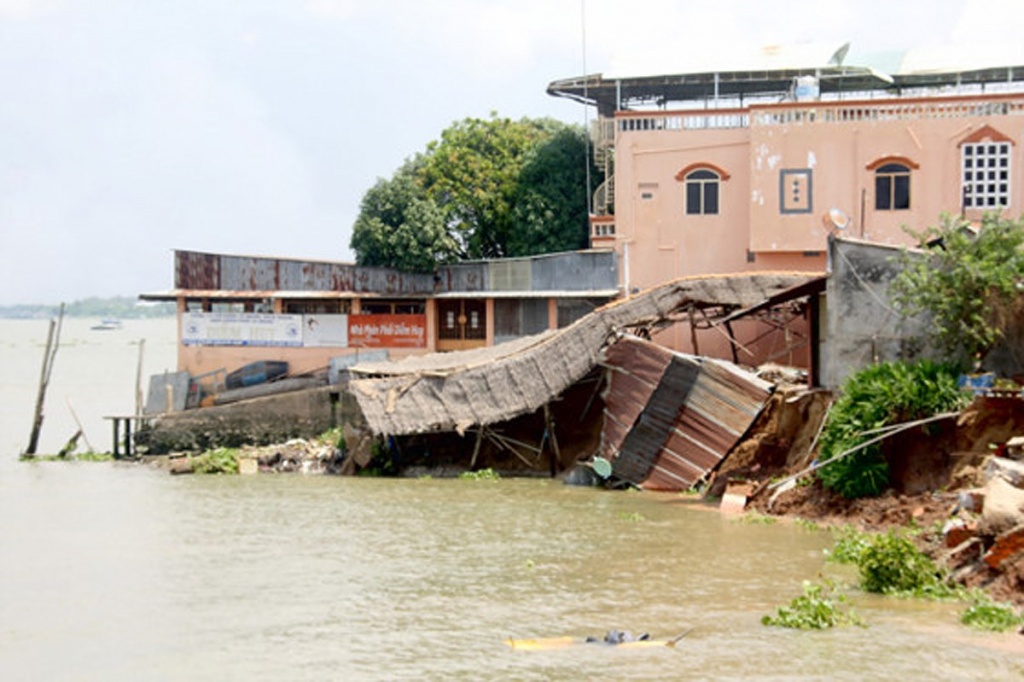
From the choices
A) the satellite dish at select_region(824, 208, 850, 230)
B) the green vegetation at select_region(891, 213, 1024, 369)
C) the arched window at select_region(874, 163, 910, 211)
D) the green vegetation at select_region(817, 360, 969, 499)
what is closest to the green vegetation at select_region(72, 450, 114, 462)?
the green vegetation at select_region(817, 360, 969, 499)

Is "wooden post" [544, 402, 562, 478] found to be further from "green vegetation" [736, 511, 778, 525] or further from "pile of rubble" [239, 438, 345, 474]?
"green vegetation" [736, 511, 778, 525]

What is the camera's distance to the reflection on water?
39.1 feet

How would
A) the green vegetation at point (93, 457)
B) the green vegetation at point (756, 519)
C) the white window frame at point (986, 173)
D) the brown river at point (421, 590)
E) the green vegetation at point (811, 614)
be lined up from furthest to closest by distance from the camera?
the white window frame at point (986, 173)
the green vegetation at point (93, 457)
the green vegetation at point (756, 519)
the green vegetation at point (811, 614)
the brown river at point (421, 590)

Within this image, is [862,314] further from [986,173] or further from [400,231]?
[400,231]

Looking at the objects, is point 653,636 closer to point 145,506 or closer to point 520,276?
point 145,506

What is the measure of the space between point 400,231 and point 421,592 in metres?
17.8

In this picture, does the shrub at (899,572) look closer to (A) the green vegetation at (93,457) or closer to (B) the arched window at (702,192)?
(B) the arched window at (702,192)

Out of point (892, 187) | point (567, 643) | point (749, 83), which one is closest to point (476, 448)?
point (567, 643)

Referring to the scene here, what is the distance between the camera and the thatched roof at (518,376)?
77.3 feet

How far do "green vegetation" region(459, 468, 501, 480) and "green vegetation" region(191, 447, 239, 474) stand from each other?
522cm

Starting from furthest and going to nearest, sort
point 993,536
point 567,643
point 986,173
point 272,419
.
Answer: point 986,173 < point 272,419 < point 993,536 < point 567,643

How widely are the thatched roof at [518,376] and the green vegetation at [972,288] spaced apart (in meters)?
5.75

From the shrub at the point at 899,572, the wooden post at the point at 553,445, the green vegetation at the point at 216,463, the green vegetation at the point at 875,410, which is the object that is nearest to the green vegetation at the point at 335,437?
the green vegetation at the point at 216,463

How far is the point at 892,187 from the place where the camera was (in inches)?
1165
